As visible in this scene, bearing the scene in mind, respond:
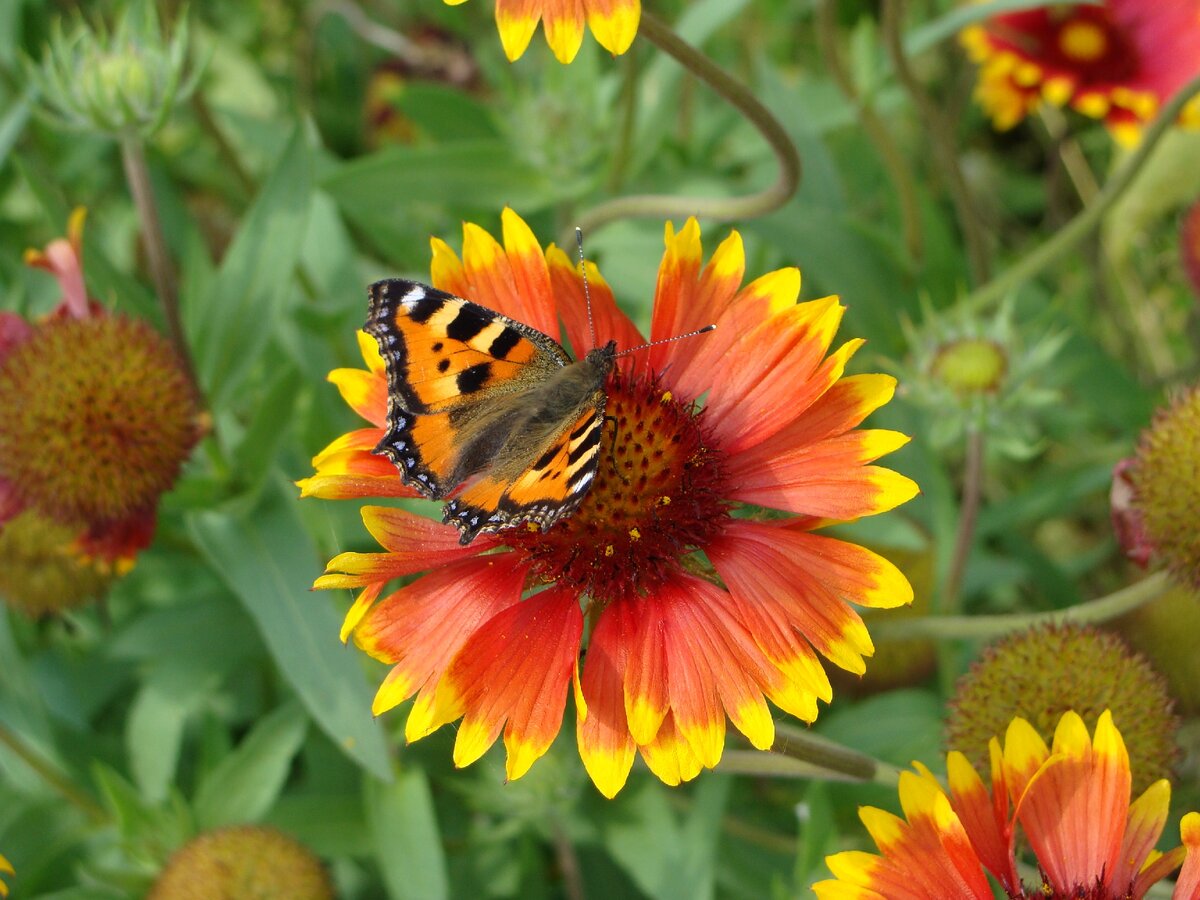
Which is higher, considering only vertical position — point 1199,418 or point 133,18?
point 133,18

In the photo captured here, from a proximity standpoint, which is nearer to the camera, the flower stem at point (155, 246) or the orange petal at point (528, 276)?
the orange petal at point (528, 276)

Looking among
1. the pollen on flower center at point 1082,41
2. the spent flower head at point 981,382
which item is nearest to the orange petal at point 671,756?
the spent flower head at point 981,382

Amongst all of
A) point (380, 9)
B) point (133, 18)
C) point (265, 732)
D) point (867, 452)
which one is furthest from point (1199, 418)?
point (380, 9)

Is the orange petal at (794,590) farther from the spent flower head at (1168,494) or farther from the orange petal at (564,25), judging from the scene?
the orange petal at (564,25)

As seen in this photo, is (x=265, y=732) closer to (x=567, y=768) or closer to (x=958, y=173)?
(x=567, y=768)

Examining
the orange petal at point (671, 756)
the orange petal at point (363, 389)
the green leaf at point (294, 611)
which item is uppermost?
the orange petal at point (363, 389)

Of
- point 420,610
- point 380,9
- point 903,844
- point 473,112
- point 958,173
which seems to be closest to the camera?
point 903,844

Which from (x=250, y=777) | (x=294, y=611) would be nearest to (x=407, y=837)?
(x=250, y=777)
